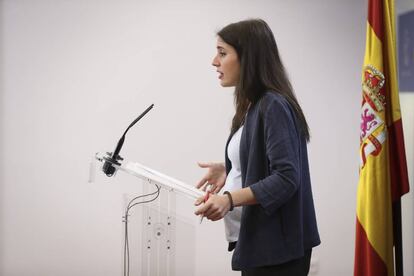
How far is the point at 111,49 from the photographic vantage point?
2.88 m

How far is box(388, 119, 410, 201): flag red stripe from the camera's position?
2145 mm

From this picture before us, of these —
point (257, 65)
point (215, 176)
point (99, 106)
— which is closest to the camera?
point (257, 65)

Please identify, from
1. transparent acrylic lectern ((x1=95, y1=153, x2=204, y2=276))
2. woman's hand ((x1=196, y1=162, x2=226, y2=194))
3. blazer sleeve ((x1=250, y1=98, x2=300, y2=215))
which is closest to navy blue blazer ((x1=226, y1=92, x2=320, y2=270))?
blazer sleeve ((x1=250, y1=98, x2=300, y2=215))

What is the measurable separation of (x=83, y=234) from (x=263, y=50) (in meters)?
1.99

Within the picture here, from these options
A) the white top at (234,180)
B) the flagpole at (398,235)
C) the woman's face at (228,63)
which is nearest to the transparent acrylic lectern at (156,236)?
the flagpole at (398,235)

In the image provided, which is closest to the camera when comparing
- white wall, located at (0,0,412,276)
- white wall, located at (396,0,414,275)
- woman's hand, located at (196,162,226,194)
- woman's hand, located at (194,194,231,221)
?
woman's hand, located at (194,194,231,221)

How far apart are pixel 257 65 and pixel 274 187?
342mm

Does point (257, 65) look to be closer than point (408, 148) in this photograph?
Yes

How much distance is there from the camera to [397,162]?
2180 mm

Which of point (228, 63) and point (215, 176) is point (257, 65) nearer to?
point (228, 63)

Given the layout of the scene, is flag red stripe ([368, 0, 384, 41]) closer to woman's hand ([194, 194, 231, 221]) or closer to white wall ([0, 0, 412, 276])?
white wall ([0, 0, 412, 276])

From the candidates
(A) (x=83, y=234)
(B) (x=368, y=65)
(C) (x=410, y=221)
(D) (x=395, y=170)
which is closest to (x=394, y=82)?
(B) (x=368, y=65)

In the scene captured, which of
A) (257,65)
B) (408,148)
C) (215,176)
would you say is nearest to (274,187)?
(257,65)

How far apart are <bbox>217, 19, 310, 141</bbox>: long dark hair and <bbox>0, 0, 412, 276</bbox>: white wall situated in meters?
1.64
